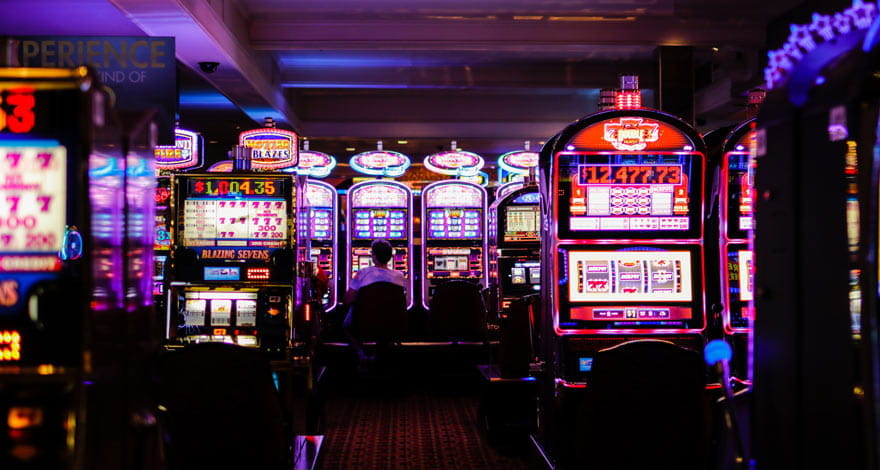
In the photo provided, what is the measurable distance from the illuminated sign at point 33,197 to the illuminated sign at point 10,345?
0.61 ft

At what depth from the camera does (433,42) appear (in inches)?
275

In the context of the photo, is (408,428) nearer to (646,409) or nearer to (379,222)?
(646,409)

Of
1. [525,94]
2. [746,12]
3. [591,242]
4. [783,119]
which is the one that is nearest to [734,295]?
[591,242]

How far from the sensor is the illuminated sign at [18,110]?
1.68 meters

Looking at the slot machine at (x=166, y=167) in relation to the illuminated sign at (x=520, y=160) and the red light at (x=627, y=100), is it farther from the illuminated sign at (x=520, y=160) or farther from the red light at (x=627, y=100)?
the illuminated sign at (x=520, y=160)

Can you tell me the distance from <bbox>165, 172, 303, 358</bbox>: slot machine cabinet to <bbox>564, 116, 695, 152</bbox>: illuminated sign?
1.79 m

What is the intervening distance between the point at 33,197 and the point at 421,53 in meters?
7.19

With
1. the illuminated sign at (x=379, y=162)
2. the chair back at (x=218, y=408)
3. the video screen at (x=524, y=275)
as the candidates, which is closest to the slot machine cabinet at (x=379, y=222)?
the video screen at (x=524, y=275)

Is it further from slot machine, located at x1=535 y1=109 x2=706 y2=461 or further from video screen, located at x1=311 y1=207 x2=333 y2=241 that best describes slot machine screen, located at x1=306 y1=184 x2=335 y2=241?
slot machine, located at x1=535 y1=109 x2=706 y2=461

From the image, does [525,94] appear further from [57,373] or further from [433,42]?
[57,373]

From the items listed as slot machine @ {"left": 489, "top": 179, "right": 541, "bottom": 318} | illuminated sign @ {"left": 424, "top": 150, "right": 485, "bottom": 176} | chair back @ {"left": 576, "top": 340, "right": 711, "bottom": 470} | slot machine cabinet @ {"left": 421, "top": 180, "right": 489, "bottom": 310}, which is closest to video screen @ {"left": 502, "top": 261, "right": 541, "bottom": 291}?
slot machine @ {"left": 489, "top": 179, "right": 541, "bottom": 318}

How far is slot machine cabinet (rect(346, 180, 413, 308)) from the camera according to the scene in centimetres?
812

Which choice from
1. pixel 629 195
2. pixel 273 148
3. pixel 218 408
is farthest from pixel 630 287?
pixel 273 148

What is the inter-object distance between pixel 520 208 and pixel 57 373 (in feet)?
20.0
